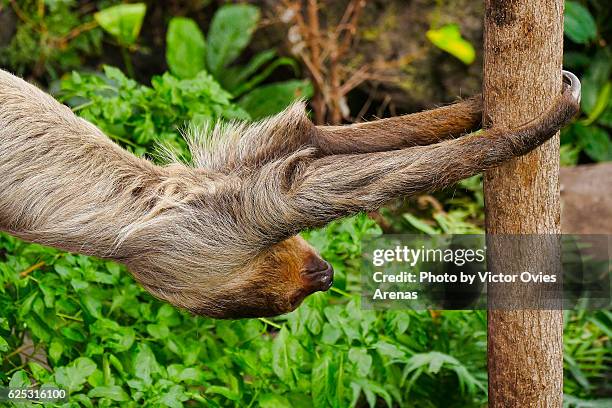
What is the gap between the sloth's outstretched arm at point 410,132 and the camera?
416 cm

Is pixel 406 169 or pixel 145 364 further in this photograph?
pixel 145 364

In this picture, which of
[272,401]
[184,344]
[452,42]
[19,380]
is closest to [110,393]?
[19,380]

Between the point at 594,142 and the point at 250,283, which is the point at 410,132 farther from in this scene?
the point at 594,142

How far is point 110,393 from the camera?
435cm

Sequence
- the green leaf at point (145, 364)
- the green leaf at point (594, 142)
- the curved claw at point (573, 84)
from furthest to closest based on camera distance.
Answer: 1. the green leaf at point (594, 142)
2. the green leaf at point (145, 364)
3. the curved claw at point (573, 84)

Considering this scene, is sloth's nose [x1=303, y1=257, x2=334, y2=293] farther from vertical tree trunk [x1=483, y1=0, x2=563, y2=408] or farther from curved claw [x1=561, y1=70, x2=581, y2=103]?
curved claw [x1=561, y1=70, x2=581, y2=103]

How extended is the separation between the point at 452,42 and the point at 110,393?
5.77 m

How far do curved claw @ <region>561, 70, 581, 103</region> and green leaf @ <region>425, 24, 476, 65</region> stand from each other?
4.82 meters

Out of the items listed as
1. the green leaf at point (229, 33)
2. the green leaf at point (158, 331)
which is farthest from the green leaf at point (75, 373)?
the green leaf at point (229, 33)

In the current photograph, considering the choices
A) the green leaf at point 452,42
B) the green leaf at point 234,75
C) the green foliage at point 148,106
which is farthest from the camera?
the green leaf at point 234,75

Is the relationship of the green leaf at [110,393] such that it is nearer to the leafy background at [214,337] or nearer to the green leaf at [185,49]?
the leafy background at [214,337]

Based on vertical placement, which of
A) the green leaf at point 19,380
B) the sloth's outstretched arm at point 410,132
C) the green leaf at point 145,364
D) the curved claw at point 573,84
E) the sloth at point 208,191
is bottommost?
the green leaf at point 19,380

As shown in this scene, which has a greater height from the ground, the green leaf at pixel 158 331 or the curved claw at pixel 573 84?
the curved claw at pixel 573 84

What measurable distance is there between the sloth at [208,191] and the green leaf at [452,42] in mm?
4686
